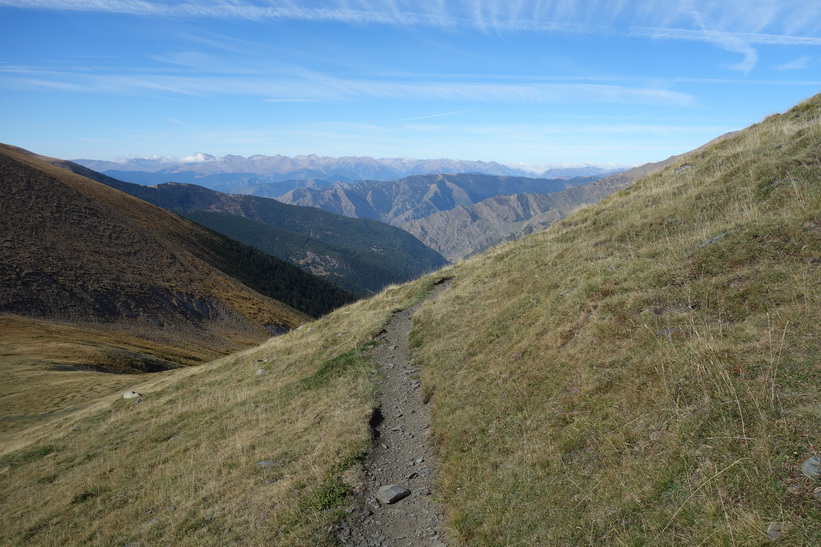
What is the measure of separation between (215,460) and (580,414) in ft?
35.9

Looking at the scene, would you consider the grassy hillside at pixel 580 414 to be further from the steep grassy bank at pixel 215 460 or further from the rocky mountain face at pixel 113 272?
the rocky mountain face at pixel 113 272

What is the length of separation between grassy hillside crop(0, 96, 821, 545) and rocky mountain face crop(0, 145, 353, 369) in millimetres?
37457

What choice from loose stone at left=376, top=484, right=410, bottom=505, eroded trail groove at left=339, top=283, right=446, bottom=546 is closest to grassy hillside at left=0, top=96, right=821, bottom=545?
eroded trail groove at left=339, top=283, right=446, bottom=546

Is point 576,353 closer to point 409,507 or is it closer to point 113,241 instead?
point 409,507

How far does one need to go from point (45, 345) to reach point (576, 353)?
5773cm

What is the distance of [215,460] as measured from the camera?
12930 millimetres

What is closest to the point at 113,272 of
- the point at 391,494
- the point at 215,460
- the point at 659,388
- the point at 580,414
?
the point at 215,460

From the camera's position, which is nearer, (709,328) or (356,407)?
(709,328)

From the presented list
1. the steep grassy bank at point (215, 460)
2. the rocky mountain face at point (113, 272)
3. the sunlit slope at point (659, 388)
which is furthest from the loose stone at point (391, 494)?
the rocky mountain face at point (113, 272)

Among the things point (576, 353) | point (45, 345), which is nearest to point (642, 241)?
point (576, 353)

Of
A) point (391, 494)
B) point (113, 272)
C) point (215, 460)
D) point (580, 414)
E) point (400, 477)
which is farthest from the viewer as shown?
point (113, 272)

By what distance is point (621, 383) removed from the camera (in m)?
7.48

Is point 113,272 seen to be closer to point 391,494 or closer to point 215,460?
point 215,460

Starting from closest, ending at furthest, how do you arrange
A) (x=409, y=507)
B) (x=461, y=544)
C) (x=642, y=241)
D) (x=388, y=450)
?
1. (x=461, y=544)
2. (x=409, y=507)
3. (x=388, y=450)
4. (x=642, y=241)
